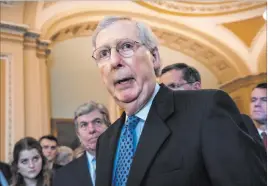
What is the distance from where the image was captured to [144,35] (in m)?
1.33

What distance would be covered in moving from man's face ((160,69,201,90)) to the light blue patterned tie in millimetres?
1287

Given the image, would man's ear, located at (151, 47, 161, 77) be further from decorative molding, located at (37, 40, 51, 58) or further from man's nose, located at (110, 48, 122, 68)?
decorative molding, located at (37, 40, 51, 58)

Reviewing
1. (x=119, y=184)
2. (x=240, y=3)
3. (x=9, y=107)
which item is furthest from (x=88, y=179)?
(x=240, y=3)

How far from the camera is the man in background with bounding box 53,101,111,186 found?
94.0 inches

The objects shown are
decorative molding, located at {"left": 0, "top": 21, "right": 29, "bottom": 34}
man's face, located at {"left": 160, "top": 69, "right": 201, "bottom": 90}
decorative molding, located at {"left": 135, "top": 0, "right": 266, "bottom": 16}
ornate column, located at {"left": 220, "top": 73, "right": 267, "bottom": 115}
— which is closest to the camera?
man's face, located at {"left": 160, "top": 69, "right": 201, "bottom": 90}

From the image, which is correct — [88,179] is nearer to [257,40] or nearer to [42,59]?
[42,59]

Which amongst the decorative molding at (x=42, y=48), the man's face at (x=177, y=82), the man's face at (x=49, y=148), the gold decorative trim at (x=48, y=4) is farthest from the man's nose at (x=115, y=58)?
the gold decorative trim at (x=48, y=4)

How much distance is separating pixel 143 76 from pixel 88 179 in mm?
1225

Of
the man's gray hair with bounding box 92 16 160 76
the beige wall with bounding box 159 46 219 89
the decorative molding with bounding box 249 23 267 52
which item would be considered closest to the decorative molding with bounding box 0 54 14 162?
the beige wall with bounding box 159 46 219 89

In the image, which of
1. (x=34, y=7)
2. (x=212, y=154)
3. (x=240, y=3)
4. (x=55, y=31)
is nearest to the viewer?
(x=212, y=154)

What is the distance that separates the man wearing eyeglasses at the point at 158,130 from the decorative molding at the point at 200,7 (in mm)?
7662

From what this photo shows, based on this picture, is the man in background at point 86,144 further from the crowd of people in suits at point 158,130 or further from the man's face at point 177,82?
the crowd of people in suits at point 158,130

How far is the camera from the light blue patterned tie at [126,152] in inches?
50.8

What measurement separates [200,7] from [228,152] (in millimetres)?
8838
